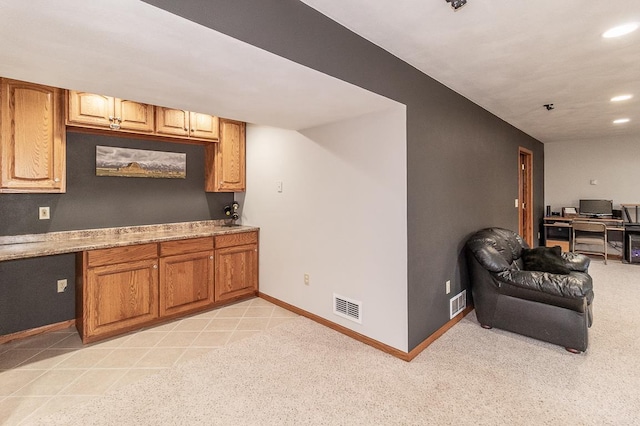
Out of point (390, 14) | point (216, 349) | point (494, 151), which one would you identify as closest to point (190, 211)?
point (216, 349)

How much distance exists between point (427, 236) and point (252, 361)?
181 cm

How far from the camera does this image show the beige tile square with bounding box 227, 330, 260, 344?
9.25 ft

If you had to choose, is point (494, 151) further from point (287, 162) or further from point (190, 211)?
point (190, 211)

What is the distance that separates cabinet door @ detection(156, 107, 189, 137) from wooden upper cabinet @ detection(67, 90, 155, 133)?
7 centimetres

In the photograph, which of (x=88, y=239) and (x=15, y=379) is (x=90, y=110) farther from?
(x=15, y=379)

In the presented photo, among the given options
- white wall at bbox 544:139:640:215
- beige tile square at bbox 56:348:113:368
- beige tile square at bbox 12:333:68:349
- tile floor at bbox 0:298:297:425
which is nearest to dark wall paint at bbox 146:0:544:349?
tile floor at bbox 0:298:297:425

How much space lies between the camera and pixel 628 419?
180 centimetres

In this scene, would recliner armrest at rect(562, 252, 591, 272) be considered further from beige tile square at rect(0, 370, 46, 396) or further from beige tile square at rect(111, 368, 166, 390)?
beige tile square at rect(0, 370, 46, 396)

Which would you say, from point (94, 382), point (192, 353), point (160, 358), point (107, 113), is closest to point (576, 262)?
point (192, 353)

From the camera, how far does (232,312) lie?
345 centimetres

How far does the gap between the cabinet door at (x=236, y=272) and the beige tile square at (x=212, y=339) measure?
0.68 m

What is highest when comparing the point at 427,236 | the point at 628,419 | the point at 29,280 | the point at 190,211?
the point at 190,211

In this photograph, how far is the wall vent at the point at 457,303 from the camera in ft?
10.2

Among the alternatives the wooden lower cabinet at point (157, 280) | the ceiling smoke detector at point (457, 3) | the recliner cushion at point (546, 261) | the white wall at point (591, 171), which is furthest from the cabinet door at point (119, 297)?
the white wall at point (591, 171)
